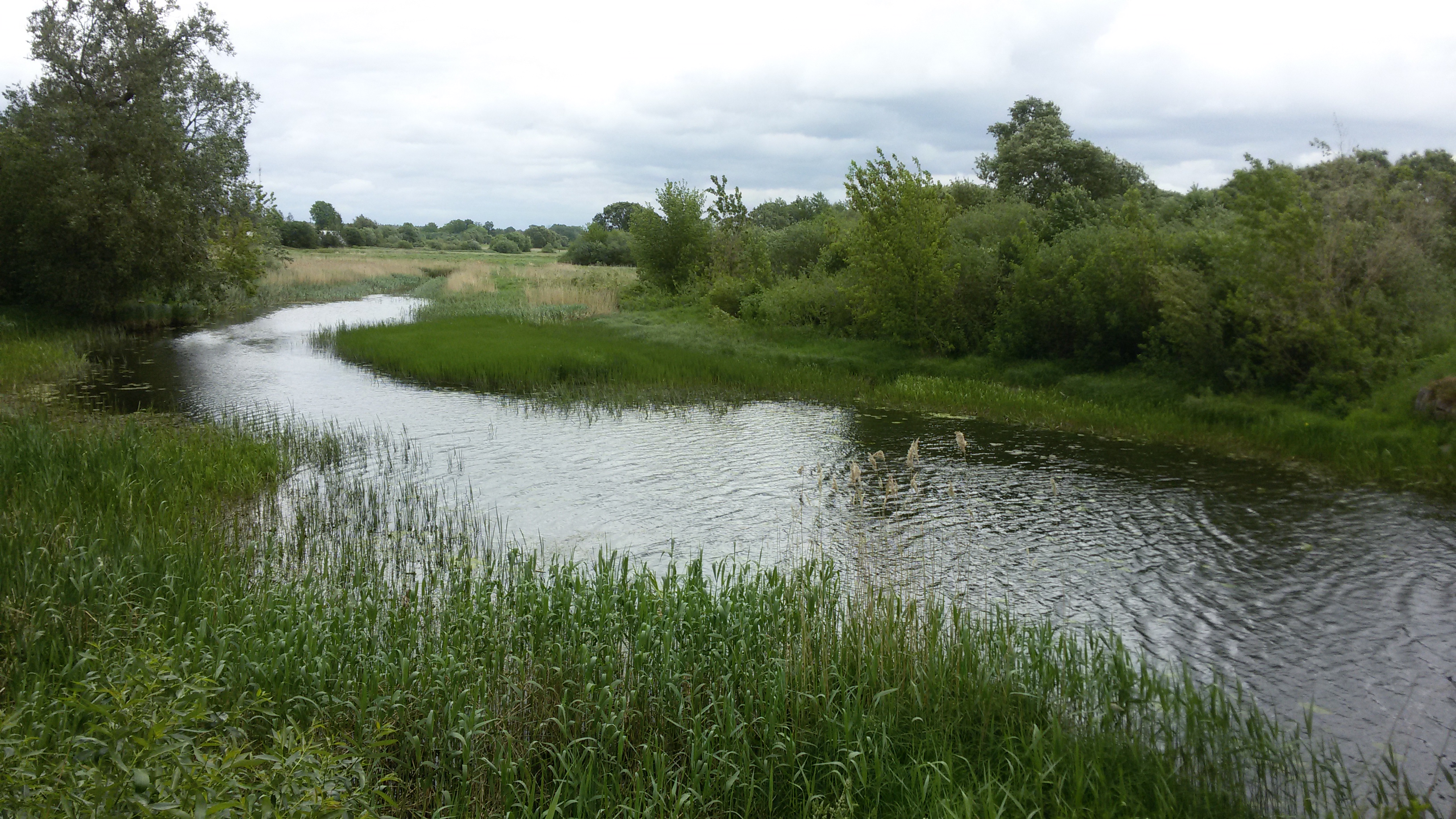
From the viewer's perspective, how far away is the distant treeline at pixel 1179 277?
15.0m

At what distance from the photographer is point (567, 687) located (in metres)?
5.55

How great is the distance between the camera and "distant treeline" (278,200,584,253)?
85000 mm

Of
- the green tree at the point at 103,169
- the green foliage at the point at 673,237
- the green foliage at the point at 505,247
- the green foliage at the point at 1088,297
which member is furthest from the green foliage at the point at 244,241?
the green foliage at the point at 505,247

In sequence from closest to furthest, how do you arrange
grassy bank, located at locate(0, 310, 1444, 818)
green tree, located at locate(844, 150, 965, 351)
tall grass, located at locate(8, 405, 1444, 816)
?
grassy bank, located at locate(0, 310, 1444, 818) < tall grass, located at locate(8, 405, 1444, 816) < green tree, located at locate(844, 150, 965, 351)

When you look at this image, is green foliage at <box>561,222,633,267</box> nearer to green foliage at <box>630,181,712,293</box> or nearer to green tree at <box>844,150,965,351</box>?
green foliage at <box>630,181,712,293</box>

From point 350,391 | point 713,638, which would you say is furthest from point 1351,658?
point 350,391

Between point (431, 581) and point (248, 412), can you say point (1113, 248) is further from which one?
point (248, 412)

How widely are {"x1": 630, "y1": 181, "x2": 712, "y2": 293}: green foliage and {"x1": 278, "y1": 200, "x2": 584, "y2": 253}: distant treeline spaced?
137ft

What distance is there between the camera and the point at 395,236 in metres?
113

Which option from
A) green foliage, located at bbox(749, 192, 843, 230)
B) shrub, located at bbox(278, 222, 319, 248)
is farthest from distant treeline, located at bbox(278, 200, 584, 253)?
green foliage, located at bbox(749, 192, 843, 230)

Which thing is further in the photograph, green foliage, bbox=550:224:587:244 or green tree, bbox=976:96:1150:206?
green foliage, bbox=550:224:587:244

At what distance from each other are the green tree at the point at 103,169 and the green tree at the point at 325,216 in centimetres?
8019

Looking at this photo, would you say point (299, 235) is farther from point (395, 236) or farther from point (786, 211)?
point (786, 211)

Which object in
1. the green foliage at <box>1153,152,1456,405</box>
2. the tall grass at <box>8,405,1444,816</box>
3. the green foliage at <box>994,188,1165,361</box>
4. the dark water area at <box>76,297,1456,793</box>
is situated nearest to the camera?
the tall grass at <box>8,405,1444,816</box>
